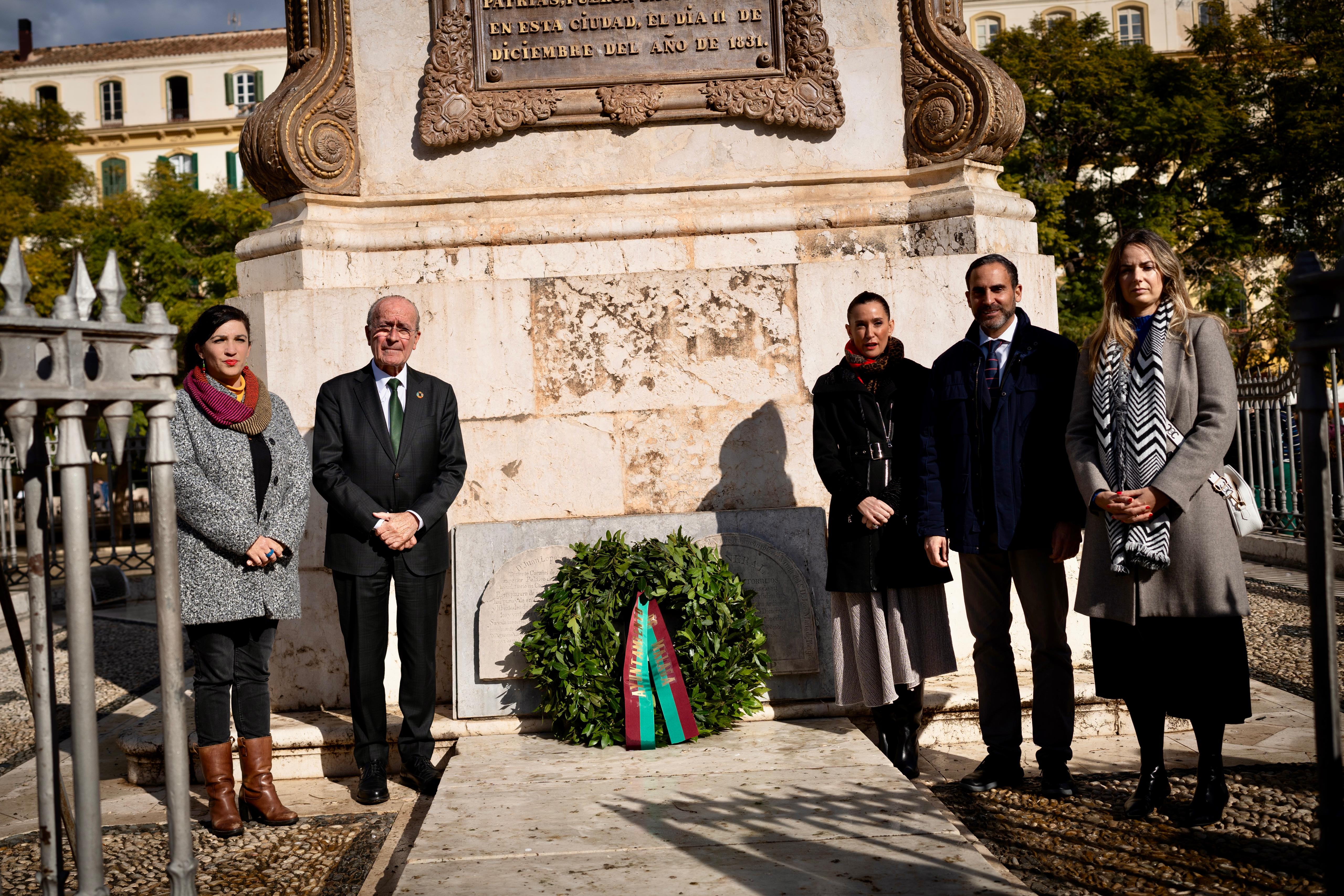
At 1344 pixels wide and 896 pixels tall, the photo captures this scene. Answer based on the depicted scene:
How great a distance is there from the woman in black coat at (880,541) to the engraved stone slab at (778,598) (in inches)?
15.3

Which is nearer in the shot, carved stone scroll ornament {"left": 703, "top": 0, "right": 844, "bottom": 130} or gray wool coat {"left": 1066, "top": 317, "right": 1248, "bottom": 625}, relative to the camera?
gray wool coat {"left": 1066, "top": 317, "right": 1248, "bottom": 625}

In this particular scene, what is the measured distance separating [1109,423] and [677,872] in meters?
2.11

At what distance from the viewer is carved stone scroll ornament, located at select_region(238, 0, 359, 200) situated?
5.64 metres

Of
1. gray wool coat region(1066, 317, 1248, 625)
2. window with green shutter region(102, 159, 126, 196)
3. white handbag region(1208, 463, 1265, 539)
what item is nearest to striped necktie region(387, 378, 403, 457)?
gray wool coat region(1066, 317, 1248, 625)

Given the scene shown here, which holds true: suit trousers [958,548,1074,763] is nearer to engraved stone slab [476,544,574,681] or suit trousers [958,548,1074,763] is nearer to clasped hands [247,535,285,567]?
engraved stone slab [476,544,574,681]

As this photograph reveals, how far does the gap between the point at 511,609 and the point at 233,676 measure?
1.20 metres

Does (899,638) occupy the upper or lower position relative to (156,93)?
lower

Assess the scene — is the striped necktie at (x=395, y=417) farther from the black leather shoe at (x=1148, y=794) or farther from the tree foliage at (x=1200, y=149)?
the tree foliage at (x=1200, y=149)

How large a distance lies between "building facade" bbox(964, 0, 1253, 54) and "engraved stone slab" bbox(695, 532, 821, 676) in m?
38.2

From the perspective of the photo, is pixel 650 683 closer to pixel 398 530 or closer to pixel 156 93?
pixel 398 530

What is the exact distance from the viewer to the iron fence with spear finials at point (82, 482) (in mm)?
2264

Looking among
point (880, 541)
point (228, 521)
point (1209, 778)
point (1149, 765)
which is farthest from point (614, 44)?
point (1209, 778)

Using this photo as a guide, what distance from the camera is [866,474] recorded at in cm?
458

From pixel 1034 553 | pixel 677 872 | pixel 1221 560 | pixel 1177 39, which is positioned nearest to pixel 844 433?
pixel 1034 553
